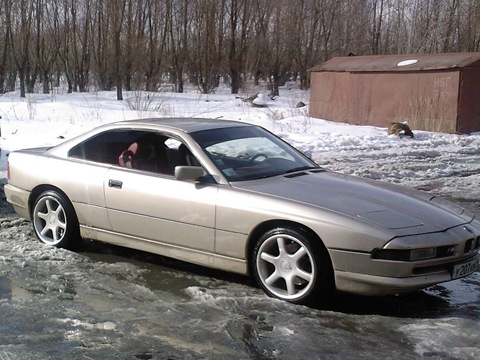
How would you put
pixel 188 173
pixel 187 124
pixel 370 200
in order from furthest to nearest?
pixel 187 124 < pixel 188 173 < pixel 370 200

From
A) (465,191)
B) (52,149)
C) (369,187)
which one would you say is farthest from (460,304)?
(465,191)

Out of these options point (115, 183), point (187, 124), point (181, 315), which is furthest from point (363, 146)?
point (181, 315)

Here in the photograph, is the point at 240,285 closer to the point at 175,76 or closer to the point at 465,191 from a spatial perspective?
the point at 465,191

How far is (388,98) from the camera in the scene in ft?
68.5

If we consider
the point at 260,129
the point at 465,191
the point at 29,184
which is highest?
the point at 260,129

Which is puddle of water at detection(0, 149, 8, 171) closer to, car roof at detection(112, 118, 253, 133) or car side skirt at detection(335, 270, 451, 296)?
car roof at detection(112, 118, 253, 133)

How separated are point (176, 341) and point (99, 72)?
1665 inches

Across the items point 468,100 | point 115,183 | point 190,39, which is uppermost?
point 190,39

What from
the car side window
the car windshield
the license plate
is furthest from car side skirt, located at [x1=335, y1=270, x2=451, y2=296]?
the car side window

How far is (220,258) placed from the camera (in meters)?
5.09

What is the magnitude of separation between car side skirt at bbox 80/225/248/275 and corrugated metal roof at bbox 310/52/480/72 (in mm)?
15364

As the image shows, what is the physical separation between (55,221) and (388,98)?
1628cm

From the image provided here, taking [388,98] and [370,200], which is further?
[388,98]

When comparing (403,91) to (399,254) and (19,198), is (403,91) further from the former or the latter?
(399,254)
